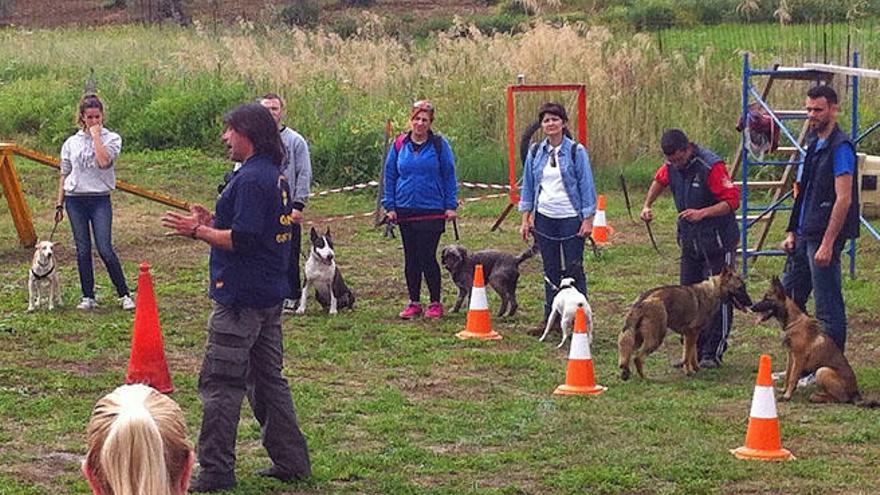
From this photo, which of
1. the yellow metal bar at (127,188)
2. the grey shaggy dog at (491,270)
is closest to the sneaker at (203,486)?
the grey shaggy dog at (491,270)

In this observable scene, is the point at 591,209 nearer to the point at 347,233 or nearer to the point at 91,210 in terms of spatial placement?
the point at 91,210

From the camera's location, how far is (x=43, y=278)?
13.0 m

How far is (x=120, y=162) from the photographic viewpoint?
23.4 metres

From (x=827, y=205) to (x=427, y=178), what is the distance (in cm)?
381

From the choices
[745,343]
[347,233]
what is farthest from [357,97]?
[745,343]

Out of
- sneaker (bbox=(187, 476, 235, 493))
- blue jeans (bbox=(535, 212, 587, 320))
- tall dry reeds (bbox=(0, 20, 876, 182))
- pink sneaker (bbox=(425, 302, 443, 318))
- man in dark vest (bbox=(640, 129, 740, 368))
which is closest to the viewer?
sneaker (bbox=(187, 476, 235, 493))

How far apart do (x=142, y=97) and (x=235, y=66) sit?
1.68m

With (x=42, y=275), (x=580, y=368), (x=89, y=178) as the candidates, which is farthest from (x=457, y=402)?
(x=42, y=275)

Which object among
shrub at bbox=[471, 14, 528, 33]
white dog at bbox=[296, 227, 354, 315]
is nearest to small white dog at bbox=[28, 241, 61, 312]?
white dog at bbox=[296, 227, 354, 315]

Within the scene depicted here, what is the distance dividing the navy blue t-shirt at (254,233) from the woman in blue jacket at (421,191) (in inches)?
197

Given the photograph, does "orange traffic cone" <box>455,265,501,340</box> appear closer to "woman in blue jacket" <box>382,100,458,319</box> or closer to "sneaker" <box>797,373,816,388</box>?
"woman in blue jacket" <box>382,100,458,319</box>

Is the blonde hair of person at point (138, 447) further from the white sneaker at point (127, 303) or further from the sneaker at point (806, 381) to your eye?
the white sneaker at point (127, 303)

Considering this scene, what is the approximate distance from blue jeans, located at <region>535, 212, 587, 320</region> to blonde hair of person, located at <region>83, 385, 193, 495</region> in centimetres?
805

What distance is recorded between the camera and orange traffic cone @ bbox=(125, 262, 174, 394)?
941 cm
